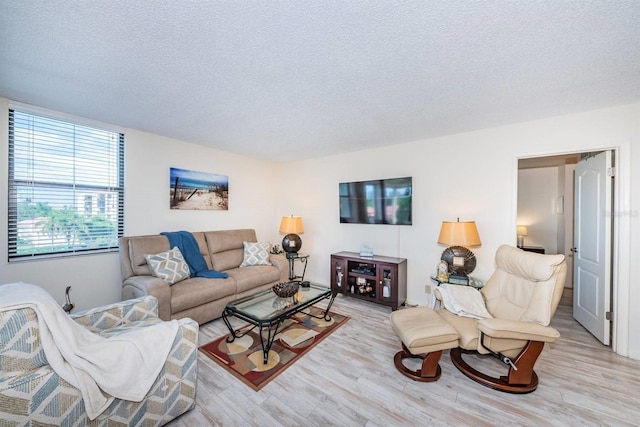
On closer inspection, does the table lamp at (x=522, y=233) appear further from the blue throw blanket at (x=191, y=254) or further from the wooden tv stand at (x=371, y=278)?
the blue throw blanket at (x=191, y=254)

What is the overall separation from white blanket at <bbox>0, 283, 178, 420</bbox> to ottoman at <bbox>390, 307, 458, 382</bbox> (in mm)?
1716

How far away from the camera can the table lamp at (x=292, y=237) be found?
4.23 m

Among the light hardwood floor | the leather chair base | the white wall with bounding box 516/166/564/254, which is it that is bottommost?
the light hardwood floor

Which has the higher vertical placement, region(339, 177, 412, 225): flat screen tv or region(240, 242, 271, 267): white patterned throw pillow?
region(339, 177, 412, 225): flat screen tv

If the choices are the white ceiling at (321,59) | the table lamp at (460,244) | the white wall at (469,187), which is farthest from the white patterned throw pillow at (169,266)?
the table lamp at (460,244)

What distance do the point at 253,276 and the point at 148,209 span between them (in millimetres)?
1692

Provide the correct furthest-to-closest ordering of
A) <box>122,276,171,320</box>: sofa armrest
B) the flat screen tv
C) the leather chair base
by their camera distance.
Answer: the flat screen tv
<box>122,276,171,320</box>: sofa armrest
the leather chair base

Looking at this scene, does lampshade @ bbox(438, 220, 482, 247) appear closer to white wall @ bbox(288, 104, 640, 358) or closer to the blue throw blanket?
white wall @ bbox(288, 104, 640, 358)

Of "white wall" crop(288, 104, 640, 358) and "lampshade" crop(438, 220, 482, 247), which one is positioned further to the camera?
"lampshade" crop(438, 220, 482, 247)

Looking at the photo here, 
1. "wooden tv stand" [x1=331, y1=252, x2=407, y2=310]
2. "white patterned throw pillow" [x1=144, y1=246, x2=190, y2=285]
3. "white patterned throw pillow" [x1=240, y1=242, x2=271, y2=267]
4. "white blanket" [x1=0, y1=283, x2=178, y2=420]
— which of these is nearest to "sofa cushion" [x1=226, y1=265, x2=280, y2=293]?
"white patterned throw pillow" [x1=240, y1=242, x2=271, y2=267]

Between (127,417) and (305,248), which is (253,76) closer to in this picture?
(127,417)

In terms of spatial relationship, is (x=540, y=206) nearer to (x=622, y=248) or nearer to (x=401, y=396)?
(x=622, y=248)

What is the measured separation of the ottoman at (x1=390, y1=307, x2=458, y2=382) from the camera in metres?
1.84

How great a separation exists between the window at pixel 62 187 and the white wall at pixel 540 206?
6.85 m
